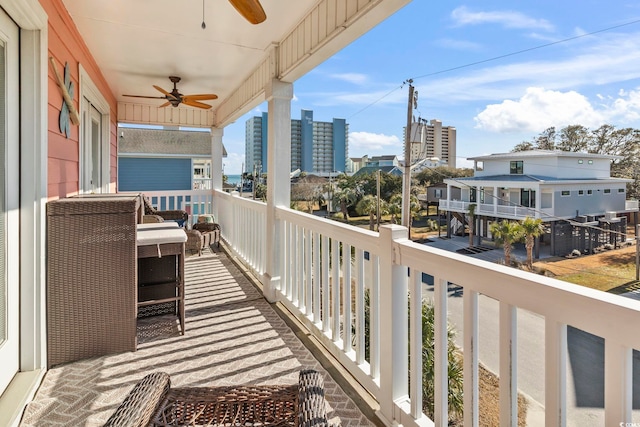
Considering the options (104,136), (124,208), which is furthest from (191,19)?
(104,136)

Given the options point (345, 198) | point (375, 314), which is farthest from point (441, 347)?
point (345, 198)

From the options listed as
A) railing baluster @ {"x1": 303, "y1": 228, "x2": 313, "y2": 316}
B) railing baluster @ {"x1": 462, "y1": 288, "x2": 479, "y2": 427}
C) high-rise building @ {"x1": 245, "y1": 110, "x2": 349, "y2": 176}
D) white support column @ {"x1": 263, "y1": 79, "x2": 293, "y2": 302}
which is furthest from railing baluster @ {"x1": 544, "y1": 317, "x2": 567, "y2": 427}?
high-rise building @ {"x1": 245, "y1": 110, "x2": 349, "y2": 176}

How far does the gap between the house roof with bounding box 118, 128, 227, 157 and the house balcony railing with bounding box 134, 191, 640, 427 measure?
9.67m

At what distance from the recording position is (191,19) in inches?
120

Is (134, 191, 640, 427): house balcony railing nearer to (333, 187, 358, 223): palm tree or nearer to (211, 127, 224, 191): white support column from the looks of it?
(333, 187, 358, 223): palm tree

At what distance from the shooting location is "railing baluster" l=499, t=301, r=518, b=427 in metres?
1.17

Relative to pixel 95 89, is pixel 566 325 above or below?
below

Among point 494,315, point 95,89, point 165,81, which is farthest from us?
point 165,81

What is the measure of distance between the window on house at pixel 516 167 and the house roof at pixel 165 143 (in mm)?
10531

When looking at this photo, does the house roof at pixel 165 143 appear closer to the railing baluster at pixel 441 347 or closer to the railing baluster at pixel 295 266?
the railing baluster at pixel 295 266

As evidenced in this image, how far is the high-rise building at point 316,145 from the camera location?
4102 mm

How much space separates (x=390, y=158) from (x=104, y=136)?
4480 mm

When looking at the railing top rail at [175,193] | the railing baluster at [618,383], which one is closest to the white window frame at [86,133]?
the railing top rail at [175,193]

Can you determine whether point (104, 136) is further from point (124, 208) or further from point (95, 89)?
point (124, 208)
